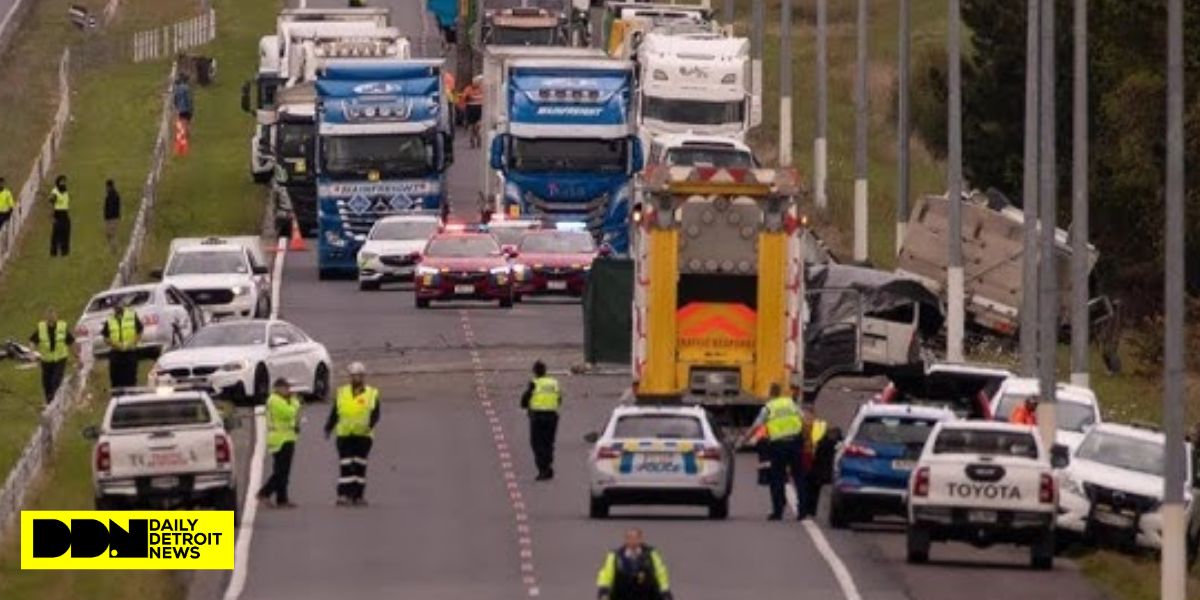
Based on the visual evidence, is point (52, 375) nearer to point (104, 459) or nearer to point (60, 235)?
point (104, 459)

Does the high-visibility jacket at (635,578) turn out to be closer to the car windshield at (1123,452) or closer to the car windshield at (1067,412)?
the car windshield at (1123,452)

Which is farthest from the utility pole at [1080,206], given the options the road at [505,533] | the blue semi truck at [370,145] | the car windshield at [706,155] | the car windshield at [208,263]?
the blue semi truck at [370,145]

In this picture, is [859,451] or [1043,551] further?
[859,451]

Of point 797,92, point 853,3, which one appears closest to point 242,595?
point 797,92

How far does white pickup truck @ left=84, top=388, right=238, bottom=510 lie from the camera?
46.8m

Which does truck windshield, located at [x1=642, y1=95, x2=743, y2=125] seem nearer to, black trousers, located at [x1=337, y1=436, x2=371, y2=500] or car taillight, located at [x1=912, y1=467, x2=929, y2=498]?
black trousers, located at [x1=337, y1=436, x2=371, y2=500]

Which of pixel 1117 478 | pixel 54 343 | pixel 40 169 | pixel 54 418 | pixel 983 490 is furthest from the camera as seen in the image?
pixel 40 169

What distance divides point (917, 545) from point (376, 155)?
1479 inches

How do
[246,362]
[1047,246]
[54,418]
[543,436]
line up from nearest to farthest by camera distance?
[543,436] < [1047,246] < [54,418] < [246,362]

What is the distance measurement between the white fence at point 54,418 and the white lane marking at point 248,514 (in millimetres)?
2544

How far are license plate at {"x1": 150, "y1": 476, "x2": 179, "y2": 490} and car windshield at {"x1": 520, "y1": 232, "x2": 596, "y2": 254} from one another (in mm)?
30509

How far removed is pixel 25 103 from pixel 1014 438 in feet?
235

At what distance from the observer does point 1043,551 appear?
45719 millimetres

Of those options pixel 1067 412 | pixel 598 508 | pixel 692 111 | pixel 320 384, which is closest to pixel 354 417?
pixel 598 508
